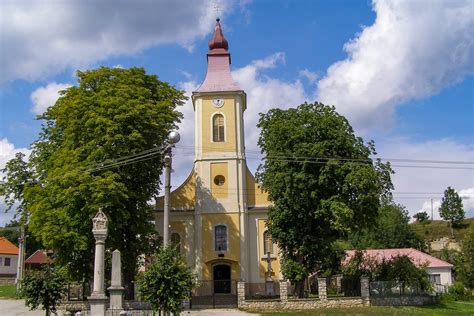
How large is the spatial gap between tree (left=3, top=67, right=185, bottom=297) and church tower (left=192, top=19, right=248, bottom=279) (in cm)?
467

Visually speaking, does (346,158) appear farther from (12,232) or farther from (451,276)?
(12,232)

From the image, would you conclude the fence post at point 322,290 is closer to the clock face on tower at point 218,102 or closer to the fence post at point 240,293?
the fence post at point 240,293

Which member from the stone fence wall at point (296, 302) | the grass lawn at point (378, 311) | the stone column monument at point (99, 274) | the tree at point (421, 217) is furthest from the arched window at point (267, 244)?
the tree at point (421, 217)

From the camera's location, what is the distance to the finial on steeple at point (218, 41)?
39.2 metres

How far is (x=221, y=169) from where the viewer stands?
36.2 m

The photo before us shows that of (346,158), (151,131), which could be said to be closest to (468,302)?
(346,158)

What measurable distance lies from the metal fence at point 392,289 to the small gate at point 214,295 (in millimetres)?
7960

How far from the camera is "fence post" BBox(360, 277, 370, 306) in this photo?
93.9ft

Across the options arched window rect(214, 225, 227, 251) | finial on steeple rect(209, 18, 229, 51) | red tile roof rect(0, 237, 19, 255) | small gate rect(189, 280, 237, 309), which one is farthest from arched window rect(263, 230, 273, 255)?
red tile roof rect(0, 237, 19, 255)

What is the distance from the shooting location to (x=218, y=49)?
39031 mm

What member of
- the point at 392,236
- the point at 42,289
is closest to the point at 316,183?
the point at 42,289

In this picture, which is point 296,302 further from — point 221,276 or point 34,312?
point 34,312

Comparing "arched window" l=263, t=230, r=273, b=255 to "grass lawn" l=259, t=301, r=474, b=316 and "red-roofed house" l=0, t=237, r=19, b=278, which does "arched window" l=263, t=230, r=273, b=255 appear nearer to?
"grass lawn" l=259, t=301, r=474, b=316

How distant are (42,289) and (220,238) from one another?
1669 cm
